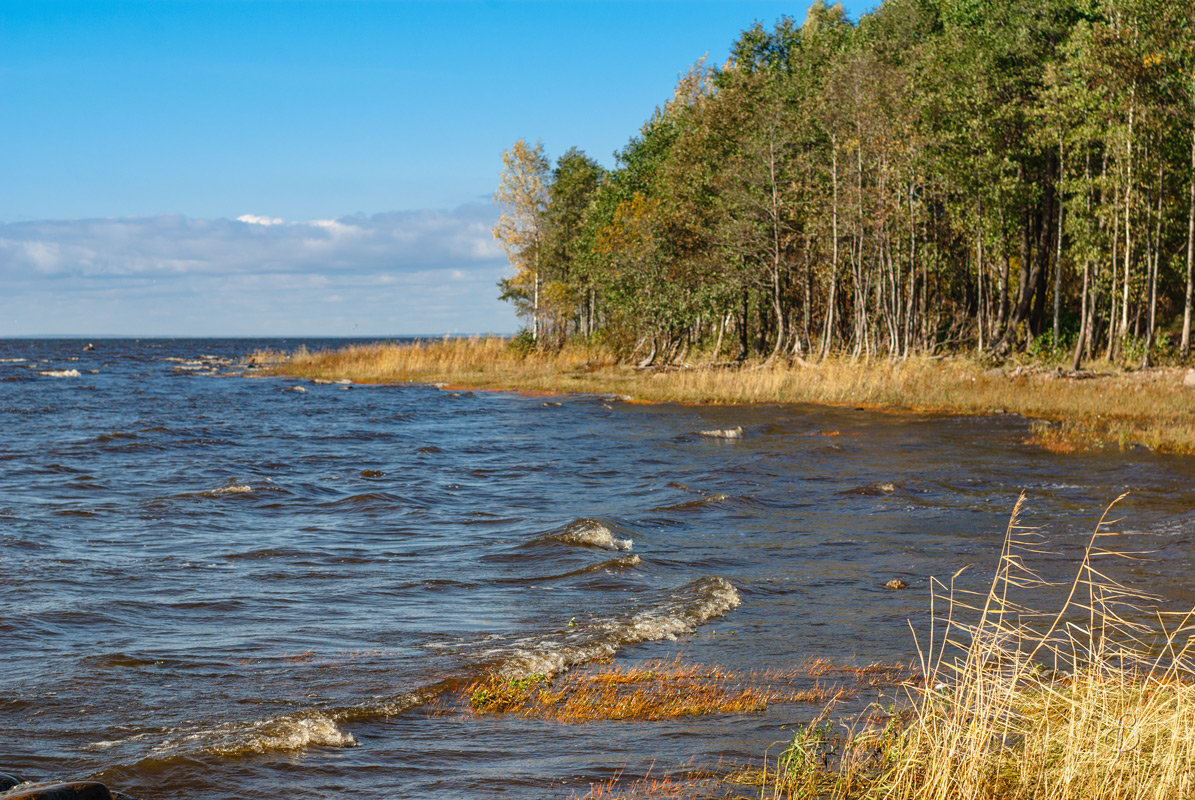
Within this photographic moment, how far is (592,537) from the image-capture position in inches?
547

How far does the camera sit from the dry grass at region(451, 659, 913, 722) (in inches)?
278

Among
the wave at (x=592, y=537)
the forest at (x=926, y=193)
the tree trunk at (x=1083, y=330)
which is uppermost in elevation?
the forest at (x=926, y=193)

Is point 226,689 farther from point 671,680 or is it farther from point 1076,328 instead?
point 1076,328

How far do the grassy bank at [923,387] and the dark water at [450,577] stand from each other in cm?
211

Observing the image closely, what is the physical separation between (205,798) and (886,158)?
35.4 metres

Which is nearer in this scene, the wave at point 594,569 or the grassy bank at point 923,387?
the wave at point 594,569

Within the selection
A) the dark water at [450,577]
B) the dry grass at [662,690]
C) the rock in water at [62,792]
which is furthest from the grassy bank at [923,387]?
the rock in water at [62,792]

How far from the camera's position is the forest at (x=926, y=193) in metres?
30.9

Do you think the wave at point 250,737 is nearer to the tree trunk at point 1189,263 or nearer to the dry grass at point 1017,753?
the dry grass at point 1017,753

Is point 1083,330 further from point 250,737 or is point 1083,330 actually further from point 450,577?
point 250,737

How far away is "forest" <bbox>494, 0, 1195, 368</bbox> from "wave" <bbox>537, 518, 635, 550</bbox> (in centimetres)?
2378

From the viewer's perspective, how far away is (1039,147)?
34375 mm

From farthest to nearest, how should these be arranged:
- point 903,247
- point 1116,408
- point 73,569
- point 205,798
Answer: point 903,247, point 1116,408, point 73,569, point 205,798

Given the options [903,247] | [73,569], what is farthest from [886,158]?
[73,569]
